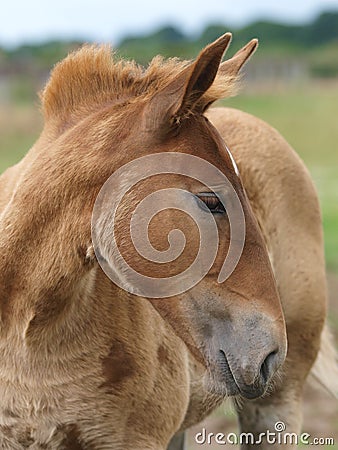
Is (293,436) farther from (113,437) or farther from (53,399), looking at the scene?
(53,399)

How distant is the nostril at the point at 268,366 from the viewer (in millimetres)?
2648

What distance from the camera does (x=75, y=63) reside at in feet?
10.2

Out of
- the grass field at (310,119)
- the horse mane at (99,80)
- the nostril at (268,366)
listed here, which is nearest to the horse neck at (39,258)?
the horse mane at (99,80)

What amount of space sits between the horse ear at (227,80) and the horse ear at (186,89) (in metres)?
0.08

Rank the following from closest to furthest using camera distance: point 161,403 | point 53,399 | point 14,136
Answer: point 53,399, point 161,403, point 14,136

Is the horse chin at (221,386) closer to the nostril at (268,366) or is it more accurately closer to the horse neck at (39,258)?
the nostril at (268,366)

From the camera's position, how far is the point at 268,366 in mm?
2664

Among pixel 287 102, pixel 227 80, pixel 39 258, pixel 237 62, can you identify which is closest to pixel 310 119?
pixel 287 102

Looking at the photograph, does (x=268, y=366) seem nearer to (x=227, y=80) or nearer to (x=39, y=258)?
(x=39, y=258)

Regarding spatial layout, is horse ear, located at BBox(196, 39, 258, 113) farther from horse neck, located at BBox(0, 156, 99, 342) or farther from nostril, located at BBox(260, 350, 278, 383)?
nostril, located at BBox(260, 350, 278, 383)

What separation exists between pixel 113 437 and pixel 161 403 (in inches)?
9.8

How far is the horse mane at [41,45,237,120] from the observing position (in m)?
2.93

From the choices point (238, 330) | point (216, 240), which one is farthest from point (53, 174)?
point (238, 330)

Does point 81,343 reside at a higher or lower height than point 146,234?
lower
